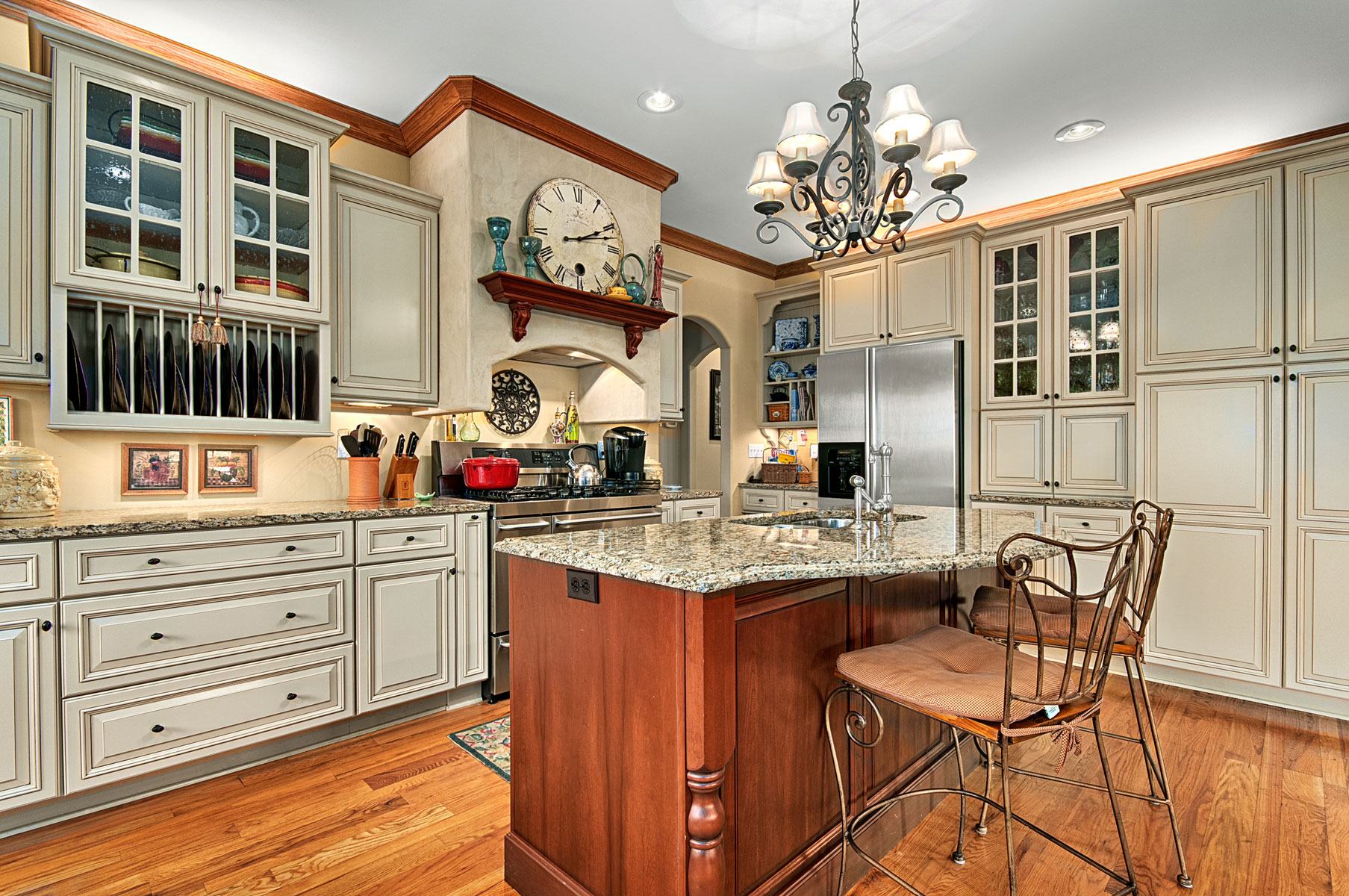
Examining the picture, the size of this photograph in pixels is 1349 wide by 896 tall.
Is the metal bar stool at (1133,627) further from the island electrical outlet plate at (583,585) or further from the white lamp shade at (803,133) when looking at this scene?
the white lamp shade at (803,133)

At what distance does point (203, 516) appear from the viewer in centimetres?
242

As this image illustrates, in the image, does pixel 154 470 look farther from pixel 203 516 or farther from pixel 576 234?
pixel 576 234

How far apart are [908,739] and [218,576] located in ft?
7.71

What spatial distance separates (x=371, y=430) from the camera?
313 cm

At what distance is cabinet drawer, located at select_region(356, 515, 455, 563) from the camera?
266cm

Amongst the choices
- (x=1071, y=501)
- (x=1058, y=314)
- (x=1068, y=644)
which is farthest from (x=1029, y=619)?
(x=1058, y=314)

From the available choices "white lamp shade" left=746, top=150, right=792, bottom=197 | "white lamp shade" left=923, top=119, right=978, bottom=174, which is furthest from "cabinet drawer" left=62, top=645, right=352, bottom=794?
"white lamp shade" left=923, top=119, right=978, bottom=174

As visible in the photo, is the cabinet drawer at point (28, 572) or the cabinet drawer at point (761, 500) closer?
the cabinet drawer at point (28, 572)

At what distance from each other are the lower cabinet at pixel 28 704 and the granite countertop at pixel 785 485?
13.5ft

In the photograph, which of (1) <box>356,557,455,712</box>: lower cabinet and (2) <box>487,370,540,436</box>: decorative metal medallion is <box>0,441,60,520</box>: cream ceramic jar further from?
(2) <box>487,370,540,436</box>: decorative metal medallion

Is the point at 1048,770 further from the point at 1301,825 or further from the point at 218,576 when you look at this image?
the point at 218,576

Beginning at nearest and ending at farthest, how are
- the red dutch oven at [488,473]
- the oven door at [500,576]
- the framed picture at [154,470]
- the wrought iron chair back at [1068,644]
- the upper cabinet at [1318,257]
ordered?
the wrought iron chair back at [1068,644] → the framed picture at [154,470] → the upper cabinet at [1318,257] → the oven door at [500,576] → the red dutch oven at [488,473]

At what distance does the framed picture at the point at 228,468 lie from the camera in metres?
2.81

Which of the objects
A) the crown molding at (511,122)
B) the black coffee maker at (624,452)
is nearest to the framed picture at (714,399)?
the black coffee maker at (624,452)
